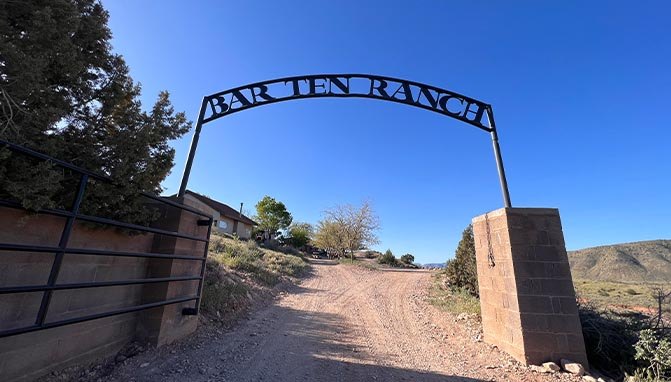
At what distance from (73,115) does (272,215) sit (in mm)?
38750

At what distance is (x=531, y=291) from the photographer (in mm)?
4398

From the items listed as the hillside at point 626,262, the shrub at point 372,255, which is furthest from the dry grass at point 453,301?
the shrub at point 372,255

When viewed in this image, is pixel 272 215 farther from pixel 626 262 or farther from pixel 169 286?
pixel 626 262

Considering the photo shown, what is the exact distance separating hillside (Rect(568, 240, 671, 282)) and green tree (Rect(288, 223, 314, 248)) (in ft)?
97.5

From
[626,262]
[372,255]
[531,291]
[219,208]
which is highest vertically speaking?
[219,208]

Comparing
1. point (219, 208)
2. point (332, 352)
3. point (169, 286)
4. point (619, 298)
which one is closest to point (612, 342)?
point (332, 352)

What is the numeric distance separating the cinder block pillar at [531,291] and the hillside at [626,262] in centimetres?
2867

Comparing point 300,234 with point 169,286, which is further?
point 300,234

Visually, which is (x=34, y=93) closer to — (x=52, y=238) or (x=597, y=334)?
(x=52, y=238)

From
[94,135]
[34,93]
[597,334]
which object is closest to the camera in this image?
[34,93]

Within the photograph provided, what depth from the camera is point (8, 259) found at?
2.42 m

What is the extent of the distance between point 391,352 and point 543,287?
2.54 m

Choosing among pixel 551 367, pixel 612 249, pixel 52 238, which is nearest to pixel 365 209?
pixel 551 367

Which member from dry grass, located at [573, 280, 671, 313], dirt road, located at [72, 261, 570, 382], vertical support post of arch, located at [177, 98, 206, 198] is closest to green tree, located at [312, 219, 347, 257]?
dry grass, located at [573, 280, 671, 313]
